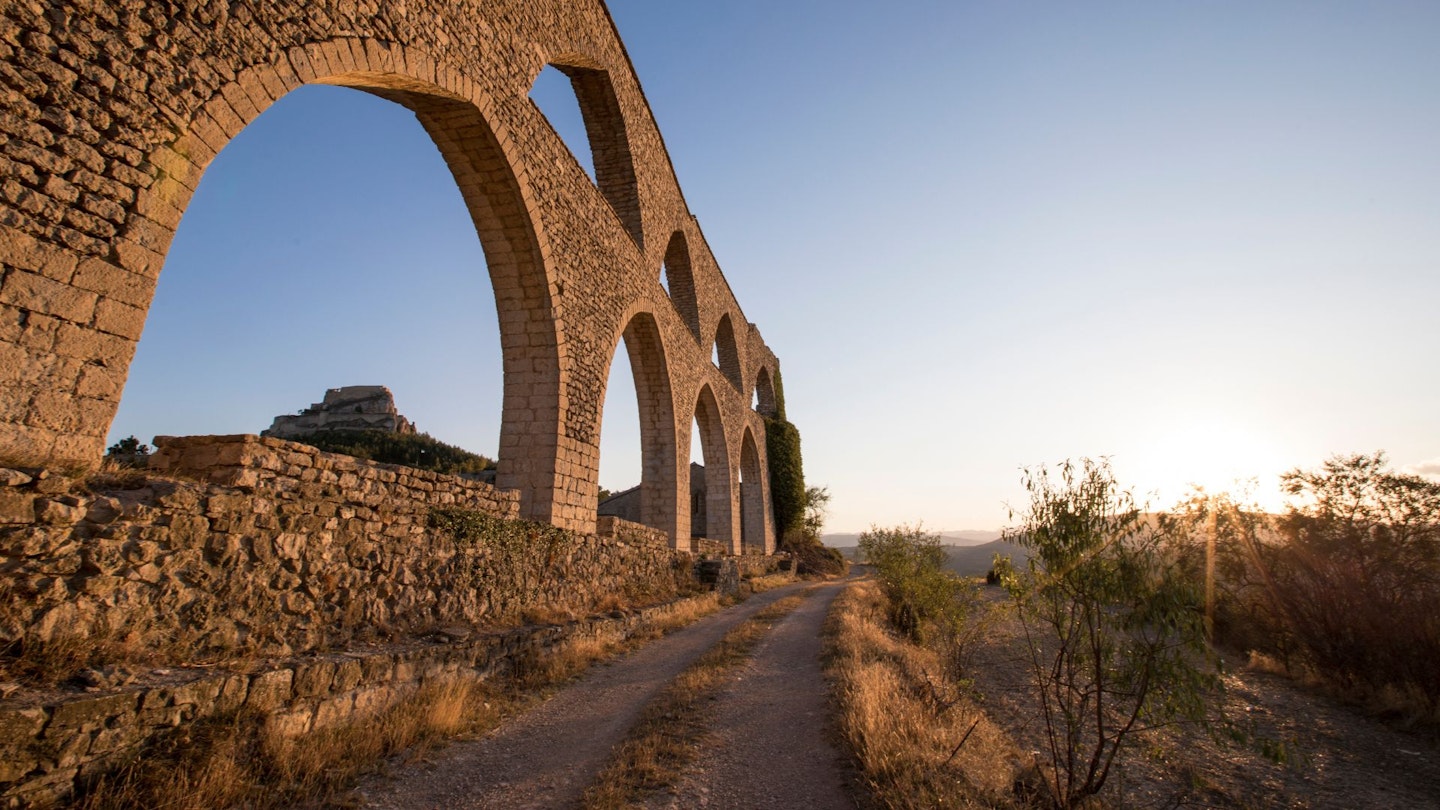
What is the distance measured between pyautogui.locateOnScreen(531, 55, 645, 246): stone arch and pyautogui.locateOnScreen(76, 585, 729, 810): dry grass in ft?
27.7

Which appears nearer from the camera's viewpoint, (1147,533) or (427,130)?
(1147,533)

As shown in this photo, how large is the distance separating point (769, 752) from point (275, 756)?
2742 millimetres

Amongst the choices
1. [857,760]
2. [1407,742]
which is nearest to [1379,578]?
[1407,742]

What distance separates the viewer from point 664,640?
7871 millimetres

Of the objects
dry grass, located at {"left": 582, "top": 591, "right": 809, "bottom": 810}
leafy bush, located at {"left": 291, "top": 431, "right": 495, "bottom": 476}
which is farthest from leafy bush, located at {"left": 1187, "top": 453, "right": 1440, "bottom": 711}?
leafy bush, located at {"left": 291, "top": 431, "right": 495, "bottom": 476}

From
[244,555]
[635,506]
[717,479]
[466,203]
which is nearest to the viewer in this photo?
[244,555]

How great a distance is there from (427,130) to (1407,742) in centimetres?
1280

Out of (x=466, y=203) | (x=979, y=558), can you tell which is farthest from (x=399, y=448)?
(x=979, y=558)

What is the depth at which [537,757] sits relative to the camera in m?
3.78

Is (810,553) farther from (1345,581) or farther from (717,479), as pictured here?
(1345,581)

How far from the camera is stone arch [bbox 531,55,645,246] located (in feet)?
35.8

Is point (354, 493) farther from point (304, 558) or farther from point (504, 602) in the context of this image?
point (504, 602)

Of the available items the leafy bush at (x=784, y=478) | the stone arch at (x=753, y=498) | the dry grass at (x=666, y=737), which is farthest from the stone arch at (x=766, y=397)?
the dry grass at (x=666, y=737)

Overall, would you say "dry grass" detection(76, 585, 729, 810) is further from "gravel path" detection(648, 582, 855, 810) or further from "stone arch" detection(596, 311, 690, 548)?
"stone arch" detection(596, 311, 690, 548)
